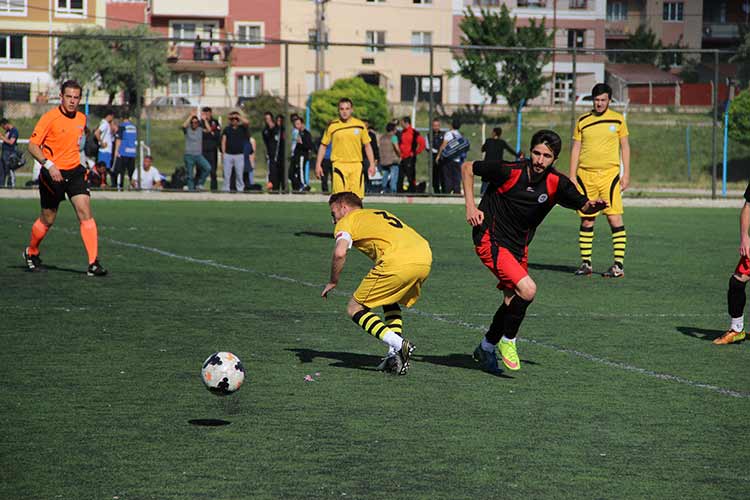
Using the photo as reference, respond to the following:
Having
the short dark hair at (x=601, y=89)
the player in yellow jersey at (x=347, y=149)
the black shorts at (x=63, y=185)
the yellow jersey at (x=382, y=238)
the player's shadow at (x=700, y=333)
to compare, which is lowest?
the player's shadow at (x=700, y=333)

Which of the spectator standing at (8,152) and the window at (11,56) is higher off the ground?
the window at (11,56)

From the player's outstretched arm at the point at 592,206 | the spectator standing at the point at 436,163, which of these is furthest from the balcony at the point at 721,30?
the player's outstretched arm at the point at 592,206

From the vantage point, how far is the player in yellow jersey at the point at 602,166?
14.7 meters

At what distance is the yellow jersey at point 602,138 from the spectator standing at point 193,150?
14800 millimetres

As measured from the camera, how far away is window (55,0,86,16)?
73375 millimetres

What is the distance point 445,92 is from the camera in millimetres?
60375

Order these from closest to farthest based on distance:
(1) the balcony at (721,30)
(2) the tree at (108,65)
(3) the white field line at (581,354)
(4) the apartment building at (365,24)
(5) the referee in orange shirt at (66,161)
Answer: (3) the white field line at (581,354)
(5) the referee in orange shirt at (66,161)
(2) the tree at (108,65)
(4) the apartment building at (365,24)
(1) the balcony at (721,30)

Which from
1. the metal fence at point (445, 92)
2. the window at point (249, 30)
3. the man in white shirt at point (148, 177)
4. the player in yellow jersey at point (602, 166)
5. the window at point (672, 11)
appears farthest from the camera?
the window at point (672, 11)

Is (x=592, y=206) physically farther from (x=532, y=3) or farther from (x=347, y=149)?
(x=532, y=3)

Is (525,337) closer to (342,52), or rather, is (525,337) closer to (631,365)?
(631,365)

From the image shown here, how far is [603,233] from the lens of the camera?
68.6 ft

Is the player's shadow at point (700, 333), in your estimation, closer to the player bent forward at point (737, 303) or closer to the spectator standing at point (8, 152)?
the player bent forward at point (737, 303)

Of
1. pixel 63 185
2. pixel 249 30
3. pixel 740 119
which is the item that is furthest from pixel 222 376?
Answer: pixel 249 30

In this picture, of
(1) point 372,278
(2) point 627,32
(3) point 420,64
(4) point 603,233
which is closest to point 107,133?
(4) point 603,233
